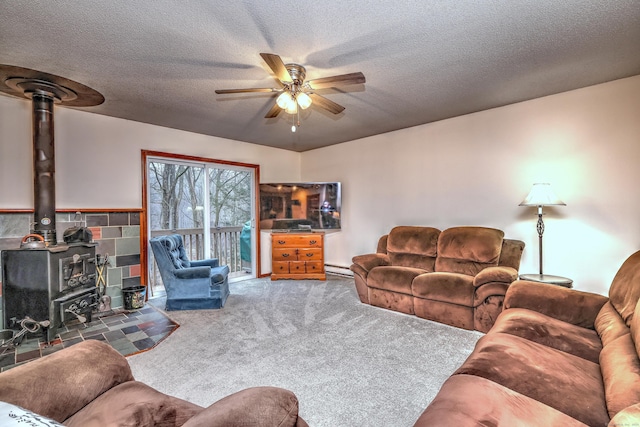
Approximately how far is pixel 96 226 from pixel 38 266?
1.06m

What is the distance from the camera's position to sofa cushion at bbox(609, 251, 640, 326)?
1.54 metres

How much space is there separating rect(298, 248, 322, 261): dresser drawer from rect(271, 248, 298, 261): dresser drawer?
84 millimetres

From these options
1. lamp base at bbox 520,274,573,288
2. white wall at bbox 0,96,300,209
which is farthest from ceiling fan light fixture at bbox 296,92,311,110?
white wall at bbox 0,96,300,209

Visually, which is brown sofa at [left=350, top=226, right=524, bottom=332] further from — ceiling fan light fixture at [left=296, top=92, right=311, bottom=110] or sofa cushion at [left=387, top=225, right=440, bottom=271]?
ceiling fan light fixture at [left=296, top=92, right=311, bottom=110]

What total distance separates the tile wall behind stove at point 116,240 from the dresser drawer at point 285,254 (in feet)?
6.48

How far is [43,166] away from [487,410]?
3.84m

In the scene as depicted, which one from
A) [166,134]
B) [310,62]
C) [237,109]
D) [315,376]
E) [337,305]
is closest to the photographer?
[315,376]

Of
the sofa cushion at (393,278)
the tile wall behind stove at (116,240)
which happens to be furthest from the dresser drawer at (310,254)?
the tile wall behind stove at (116,240)

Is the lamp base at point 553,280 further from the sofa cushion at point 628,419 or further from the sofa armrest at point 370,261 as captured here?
the sofa cushion at point 628,419

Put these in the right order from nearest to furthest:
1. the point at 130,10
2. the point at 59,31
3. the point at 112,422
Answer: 1. the point at 112,422
2. the point at 130,10
3. the point at 59,31

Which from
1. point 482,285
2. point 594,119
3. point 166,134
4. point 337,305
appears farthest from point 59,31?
point 594,119

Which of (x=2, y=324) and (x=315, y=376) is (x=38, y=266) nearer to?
(x=2, y=324)

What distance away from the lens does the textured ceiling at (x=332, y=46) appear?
1.77 metres

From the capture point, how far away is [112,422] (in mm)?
1012
